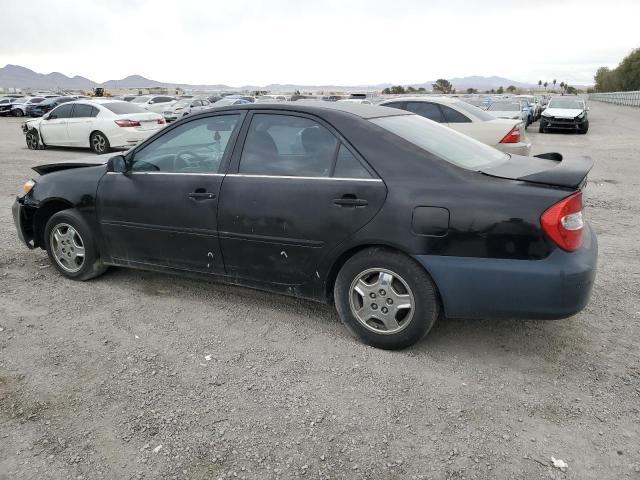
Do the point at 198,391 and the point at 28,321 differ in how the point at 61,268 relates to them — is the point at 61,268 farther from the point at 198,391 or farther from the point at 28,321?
the point at 198,391

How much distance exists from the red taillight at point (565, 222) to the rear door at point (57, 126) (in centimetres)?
1501

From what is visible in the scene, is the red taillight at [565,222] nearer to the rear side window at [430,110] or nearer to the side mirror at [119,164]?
the side mirror at [119,164]

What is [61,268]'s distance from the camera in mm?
4855

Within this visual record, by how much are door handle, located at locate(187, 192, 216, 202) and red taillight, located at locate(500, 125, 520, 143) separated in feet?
23.4

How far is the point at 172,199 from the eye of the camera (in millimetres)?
4047

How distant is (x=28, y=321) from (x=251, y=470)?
251 cm

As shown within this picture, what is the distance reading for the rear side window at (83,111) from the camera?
14.5 meters

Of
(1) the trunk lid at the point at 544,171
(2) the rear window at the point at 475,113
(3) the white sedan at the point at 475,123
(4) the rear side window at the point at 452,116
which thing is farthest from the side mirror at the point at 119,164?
(2) the rear window at the point at 475,113

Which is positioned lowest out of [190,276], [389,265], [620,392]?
[620,392]

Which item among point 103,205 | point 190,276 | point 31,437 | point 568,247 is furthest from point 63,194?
point 568,247

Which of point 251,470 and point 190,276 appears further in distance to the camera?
point 190,276

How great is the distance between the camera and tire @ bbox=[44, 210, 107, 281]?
15.1 ft

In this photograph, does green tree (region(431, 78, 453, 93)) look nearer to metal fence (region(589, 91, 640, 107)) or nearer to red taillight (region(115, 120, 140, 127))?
metal fence (region(589, 91, 640, 107))

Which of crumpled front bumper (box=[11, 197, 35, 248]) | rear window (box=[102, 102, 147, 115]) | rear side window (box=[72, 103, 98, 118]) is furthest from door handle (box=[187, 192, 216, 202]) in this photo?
rear side window (box=[72, 103, 98, 118])
